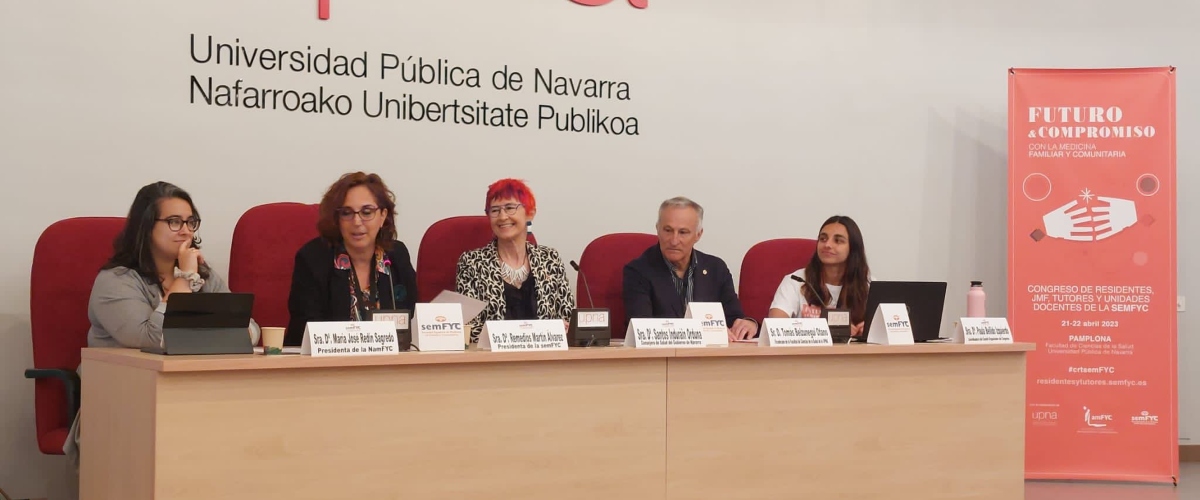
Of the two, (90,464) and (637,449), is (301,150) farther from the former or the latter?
(637,449)

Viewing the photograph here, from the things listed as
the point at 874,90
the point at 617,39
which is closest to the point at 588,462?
the point at 617,39

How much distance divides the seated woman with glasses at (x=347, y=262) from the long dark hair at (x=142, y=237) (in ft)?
1.25

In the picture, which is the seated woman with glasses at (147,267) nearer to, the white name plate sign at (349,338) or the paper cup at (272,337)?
the paper cup at (272,337)

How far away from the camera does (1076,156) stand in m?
4.14

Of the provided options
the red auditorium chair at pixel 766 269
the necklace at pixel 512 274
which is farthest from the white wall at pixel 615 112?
the necklace at pixel 512 274

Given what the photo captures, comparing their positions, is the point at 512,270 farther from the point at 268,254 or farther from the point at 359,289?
the point at 268,254

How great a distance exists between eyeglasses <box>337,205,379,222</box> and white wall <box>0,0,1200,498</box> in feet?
2.98

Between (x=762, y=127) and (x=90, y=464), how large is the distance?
9.96ft

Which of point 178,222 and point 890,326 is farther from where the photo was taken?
point 890,326

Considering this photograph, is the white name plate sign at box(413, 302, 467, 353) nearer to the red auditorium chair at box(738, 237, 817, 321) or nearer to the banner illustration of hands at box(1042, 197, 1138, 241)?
the red auditorium chair at box(738, 237, 817, 321)

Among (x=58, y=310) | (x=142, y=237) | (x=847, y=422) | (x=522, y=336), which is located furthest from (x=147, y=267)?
(x=847, y=422)

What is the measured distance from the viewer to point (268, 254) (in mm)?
3016

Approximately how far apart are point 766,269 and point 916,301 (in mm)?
968

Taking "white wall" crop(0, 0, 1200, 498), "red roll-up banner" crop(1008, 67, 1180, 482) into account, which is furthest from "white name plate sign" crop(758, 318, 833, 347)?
"red roll-up banner" crop(1008, 67, 1180, 482)
